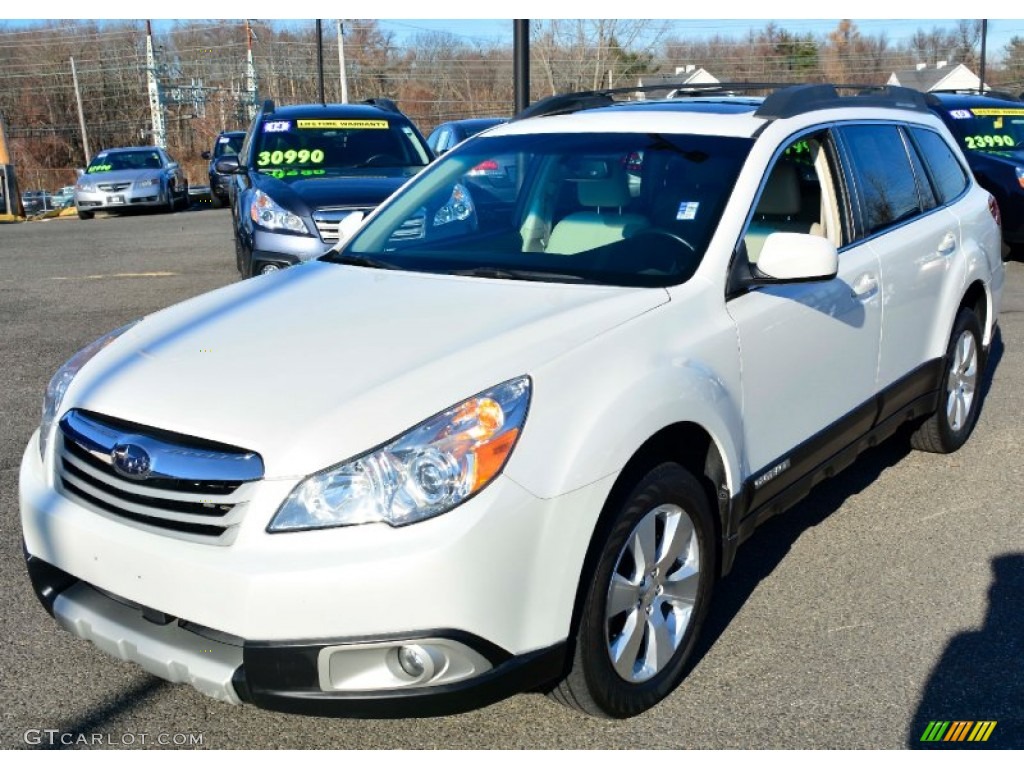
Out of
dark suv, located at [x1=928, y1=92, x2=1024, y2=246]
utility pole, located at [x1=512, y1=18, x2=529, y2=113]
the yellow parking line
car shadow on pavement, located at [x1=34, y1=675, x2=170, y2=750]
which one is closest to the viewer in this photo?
car shadow on pavement, located at [x1=34, y1=675, x2=170, y2=750]

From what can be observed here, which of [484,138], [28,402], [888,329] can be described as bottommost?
[28,402]

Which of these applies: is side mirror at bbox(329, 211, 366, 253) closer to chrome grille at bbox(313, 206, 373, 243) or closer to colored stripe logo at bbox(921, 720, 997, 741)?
colored stripe logo at bbox(921, 720, 997, 741)

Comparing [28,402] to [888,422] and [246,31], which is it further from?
[246,31]

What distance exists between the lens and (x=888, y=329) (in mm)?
4508

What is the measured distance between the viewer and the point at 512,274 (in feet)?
12.2

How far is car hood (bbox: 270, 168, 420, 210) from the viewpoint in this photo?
8.36 m

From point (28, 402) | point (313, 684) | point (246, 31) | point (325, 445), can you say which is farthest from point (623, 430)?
point (246, 31)

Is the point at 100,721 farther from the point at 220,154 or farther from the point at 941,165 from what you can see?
the point at 220,154

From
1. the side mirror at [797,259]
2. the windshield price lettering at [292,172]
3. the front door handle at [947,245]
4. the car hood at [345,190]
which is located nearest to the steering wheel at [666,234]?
the side mirror at [797,259]

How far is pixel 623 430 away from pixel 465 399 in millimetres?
447

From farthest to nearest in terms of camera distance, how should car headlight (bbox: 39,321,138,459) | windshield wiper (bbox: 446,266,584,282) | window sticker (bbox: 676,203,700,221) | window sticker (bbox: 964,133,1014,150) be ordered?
window sticker (bbox: 964,133,1014,150)
window sticker (bbox: 676,203,700,221)
windshield wiper (bbox: 446,266,584,282)
car headlight (bbox: 39,321,138,459)

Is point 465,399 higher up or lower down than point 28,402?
higher up

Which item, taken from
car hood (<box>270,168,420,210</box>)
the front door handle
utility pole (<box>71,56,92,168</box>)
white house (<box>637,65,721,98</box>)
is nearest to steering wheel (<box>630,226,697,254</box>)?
white house (<box>637,65,721,98</box>)

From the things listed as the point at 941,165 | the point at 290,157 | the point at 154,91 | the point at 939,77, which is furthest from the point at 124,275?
the point at 939,77
